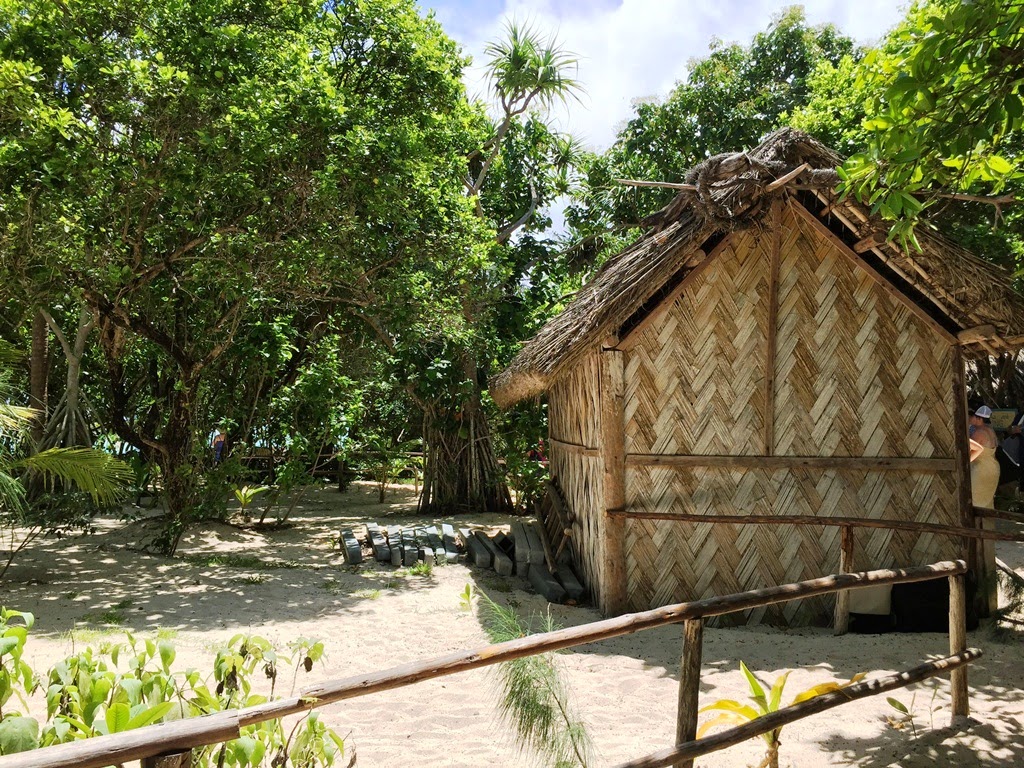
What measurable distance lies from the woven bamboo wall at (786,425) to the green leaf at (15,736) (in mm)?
4113

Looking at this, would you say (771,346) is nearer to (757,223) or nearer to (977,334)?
(757,223)

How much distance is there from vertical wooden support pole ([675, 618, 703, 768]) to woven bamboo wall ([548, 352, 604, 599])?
2799 mm

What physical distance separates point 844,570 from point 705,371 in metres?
1.54

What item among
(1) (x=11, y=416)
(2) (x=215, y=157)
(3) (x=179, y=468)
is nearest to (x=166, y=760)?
(1) (x=11, y=416)

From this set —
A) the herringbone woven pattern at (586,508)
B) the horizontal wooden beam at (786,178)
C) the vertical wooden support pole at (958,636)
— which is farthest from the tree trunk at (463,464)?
the vertical wooden support pole at (958,636)

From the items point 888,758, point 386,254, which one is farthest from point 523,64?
point 888,758

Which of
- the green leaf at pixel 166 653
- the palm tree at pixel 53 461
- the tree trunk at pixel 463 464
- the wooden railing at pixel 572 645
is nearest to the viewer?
the wooden railing at pixel 572 645

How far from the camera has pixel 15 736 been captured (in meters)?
1.74

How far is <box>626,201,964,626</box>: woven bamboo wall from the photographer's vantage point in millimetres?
5410

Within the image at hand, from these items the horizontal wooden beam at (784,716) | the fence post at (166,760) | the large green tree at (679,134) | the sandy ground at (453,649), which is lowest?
the sandy ground at (453,649)

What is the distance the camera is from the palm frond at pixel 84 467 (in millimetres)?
5430

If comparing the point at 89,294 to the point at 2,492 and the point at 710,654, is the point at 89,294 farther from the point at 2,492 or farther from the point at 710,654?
the point at 710,654

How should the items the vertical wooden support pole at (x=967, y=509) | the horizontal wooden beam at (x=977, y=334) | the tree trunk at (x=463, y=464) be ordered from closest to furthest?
the horizontal wooden beam at (x=977, y=334) → the vertical wooden support pole at (x=967, y=509) → the tree trunk at (x=463, y=464)

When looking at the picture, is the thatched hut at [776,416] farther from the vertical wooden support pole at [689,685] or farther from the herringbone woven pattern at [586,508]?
the vertical wooden support pole at [689,685]
